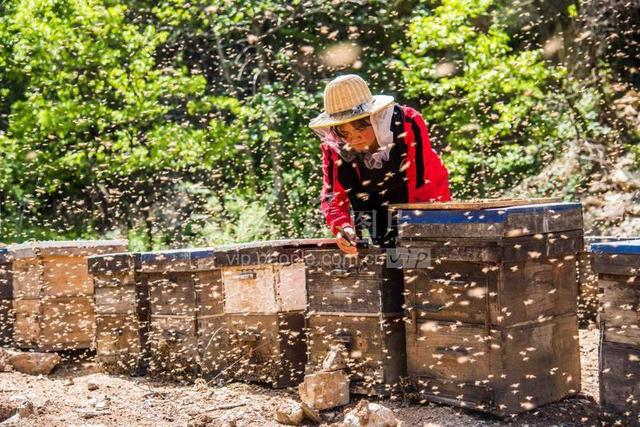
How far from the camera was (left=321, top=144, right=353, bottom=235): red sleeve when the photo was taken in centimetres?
445

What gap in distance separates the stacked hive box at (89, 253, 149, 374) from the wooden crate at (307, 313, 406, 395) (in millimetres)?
1828

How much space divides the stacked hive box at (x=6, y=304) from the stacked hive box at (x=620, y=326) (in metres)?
4.69

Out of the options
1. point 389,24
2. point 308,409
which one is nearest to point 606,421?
point 308,409

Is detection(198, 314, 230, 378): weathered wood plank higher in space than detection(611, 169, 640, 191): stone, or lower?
lower

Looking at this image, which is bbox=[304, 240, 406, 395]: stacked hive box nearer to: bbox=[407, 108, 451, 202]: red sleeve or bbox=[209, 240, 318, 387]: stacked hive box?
bbox=[209, 240, 318, 387]: stacked hive box

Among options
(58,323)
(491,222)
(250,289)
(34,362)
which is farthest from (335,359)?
(58,323)

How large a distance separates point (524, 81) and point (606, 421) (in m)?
6.83

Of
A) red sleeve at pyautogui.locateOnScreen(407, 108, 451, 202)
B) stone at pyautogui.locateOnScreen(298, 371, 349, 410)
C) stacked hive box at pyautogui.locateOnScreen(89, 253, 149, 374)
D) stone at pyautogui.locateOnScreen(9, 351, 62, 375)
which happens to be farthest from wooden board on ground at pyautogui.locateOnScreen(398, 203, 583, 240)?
stone at pyautogui.locateOnScreen(9, 351, 62, 375)

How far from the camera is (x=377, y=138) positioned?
434 centimetres

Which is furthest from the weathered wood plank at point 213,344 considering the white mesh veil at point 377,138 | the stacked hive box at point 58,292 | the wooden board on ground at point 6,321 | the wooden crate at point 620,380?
the wooden crate at point 620,380

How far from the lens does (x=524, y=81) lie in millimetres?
9617

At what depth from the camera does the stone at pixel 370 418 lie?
3.44 meters

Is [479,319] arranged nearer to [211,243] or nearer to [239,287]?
[239,287]

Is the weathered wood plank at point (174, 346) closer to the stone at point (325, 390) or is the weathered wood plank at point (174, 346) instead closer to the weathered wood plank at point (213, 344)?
the weathered wood plank at point (213, 344)
